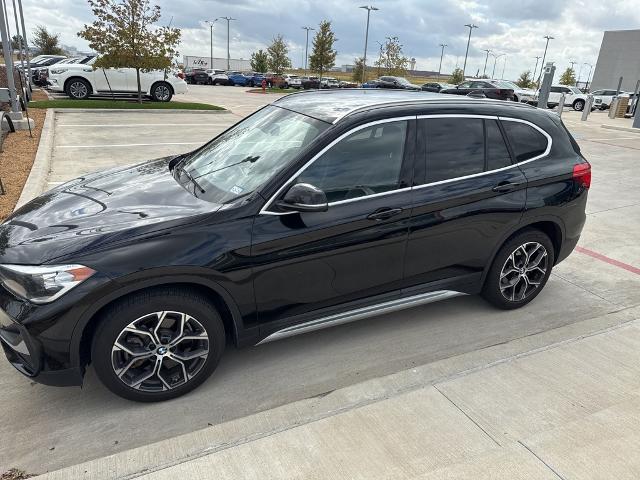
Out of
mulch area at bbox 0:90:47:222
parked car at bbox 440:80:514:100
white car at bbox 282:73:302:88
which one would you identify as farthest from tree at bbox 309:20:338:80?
mulch area at bbox 0:90:47:222

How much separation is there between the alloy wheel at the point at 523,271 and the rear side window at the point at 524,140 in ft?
2.37

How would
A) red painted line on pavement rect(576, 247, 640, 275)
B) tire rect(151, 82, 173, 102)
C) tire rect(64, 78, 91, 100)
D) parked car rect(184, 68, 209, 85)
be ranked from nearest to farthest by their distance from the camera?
red painted line on pavement rect(576, 247, 640, 275), tire rect(64, 78, 91, 100), tire rect(151, 82, 173, 102), parked car rect(184, 68, 209, 85)

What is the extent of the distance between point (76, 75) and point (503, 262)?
19.0 metres

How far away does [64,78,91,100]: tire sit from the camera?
18291 mm

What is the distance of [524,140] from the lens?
150 inches

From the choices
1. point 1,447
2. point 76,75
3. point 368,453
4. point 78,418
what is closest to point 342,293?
point 368,453

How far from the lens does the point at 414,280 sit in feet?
11.4

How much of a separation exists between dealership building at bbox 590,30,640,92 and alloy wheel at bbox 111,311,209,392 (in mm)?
74385

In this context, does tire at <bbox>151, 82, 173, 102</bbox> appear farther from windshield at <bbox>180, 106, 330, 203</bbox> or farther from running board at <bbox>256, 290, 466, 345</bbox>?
running board at <bbox>256, 290, 466, 345</bbox>

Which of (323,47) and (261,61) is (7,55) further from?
(261,61)

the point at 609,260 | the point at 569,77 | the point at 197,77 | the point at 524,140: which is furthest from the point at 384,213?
the point at 569,77

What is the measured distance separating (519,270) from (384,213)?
153 cm

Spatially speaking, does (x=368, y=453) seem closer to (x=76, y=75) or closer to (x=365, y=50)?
(x=76, y=75)

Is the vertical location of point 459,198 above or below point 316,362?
above
